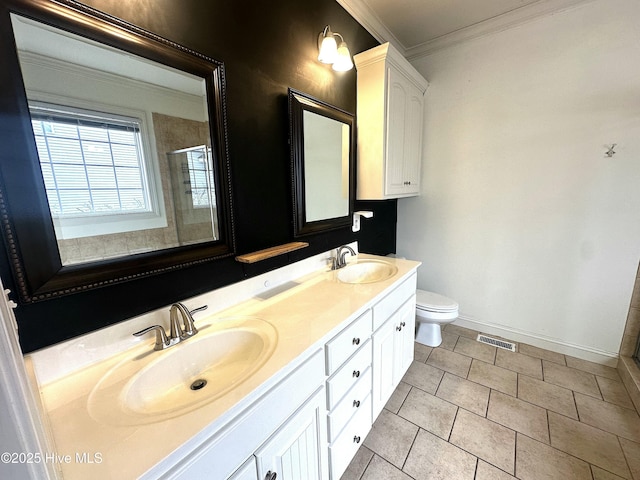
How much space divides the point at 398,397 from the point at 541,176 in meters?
1.94

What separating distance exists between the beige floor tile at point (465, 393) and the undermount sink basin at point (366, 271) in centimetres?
87

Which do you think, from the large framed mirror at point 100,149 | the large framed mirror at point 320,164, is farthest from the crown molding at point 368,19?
the large framed mirror at point 100,149

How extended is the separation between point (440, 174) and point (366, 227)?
34.8 inches

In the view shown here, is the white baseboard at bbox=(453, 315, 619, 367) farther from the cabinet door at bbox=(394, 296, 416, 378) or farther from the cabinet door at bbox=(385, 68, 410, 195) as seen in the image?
the cabinet door at bbox=(385, 68, 410, 195)

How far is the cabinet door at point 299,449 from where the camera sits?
2.52ft

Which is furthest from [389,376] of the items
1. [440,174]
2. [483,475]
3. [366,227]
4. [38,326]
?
[440,174]

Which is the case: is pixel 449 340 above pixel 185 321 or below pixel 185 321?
below

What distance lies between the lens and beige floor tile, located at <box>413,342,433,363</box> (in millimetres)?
2094

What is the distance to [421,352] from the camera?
2.18 m

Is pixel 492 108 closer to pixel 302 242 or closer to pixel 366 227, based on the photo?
pixel 366 227

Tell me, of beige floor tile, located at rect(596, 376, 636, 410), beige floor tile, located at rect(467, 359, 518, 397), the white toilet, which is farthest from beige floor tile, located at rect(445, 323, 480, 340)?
beige floor tile, located at rect(596, 376, 636, 410)

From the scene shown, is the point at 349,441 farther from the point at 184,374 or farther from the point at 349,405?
the point at 184,374

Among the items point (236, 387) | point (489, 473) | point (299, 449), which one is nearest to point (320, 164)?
point (236, 387)

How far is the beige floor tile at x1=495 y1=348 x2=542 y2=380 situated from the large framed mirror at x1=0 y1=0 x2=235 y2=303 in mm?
2282
